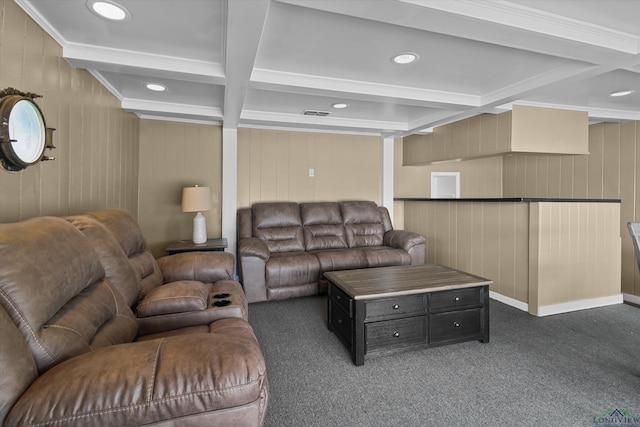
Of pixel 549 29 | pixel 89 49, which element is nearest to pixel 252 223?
pixel 89 49

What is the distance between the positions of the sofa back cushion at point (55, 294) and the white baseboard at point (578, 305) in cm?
350

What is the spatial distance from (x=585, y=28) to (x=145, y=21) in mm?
2704

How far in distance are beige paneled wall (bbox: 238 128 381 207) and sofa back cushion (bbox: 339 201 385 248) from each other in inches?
16.9

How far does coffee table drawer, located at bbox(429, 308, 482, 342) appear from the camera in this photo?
233 cm

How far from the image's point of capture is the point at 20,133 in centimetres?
161

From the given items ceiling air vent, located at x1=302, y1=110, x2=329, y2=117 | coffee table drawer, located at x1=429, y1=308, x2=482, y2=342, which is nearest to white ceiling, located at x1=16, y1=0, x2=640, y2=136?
ceiling air vent, located at x1=302, y1=110, x2=329, y2=117

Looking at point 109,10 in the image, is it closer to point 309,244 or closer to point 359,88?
point 359,88

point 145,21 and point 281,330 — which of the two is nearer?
point 145,21

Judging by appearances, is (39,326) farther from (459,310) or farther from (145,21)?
(459,310)

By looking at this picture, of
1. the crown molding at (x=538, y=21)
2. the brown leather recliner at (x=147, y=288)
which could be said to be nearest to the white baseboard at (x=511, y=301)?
the crown molding at (x=538, y=21)

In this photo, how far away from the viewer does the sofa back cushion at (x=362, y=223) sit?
4379 mm

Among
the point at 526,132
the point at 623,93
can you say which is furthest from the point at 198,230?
the point at 623,93

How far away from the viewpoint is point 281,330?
272cm

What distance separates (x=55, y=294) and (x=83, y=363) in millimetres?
352
